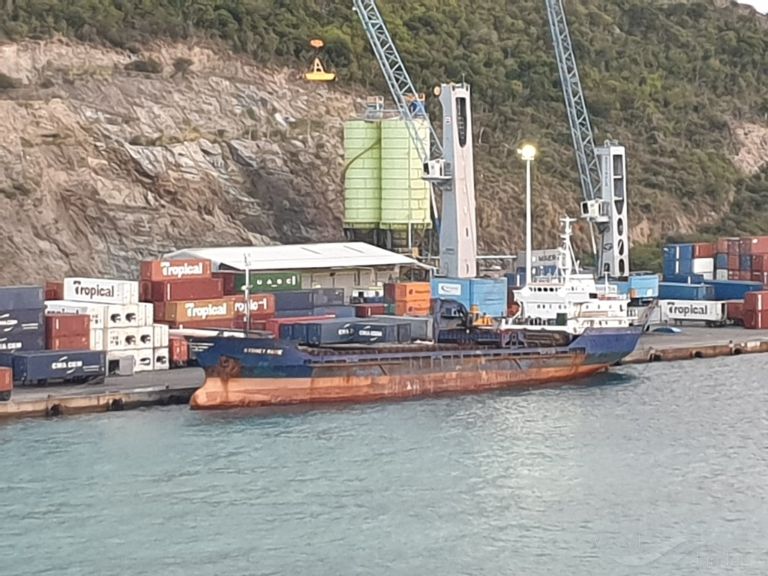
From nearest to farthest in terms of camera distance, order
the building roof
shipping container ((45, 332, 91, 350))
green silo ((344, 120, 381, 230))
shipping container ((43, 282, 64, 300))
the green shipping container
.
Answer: shipping container ((45, 332, 91, 350)) < shipping container ((43, 282, 64, 300)) < the green shipping container < the building roof < green silo ((344, 120, 381, 230))

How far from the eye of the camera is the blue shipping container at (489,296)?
2349 inches

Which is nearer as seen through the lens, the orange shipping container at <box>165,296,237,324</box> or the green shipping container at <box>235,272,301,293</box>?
the orange shipping container at <box>165,296,237,324</box>

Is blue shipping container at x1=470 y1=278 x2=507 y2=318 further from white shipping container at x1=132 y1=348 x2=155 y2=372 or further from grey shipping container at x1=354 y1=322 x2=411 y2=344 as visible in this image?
white shipping container at x1=132 y1=348 x2=155 y2=372

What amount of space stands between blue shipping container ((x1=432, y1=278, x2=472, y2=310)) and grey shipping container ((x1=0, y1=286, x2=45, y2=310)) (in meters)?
17.3

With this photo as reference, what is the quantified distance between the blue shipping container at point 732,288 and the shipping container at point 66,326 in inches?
1096

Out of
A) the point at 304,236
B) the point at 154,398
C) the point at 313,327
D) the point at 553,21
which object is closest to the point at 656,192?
the point at 553,21

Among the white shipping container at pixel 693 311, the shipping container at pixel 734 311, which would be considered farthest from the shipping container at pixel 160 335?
the shipping container at pixel 734 311

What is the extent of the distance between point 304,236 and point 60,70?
1194 cm

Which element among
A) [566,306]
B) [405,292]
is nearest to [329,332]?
[566,306]

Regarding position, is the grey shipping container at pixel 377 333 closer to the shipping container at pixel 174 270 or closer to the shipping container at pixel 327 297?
the shipping container at pixel 327 297

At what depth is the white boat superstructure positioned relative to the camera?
52.3 metres

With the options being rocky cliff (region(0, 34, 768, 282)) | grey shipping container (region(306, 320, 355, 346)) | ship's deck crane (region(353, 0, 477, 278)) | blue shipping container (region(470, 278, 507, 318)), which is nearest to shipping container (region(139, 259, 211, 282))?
grey shipping container (region(306, 320, 355, 346))

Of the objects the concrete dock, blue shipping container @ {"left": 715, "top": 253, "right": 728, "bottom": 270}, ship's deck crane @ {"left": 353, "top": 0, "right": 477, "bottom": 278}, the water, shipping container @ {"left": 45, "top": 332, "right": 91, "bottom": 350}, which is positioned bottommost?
the water

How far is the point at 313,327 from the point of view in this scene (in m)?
50.4
